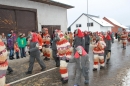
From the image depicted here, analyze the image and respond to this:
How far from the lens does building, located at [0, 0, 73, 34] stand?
13.2 meters

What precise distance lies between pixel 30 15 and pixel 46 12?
240cm

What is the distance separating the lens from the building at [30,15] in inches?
520

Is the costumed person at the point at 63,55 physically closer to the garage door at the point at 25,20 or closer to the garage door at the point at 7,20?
the garage door at the point at 7,20

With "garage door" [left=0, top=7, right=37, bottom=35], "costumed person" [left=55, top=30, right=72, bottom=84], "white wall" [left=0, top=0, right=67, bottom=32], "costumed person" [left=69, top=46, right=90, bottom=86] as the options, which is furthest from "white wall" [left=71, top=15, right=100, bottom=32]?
"costumed person" [left=69, top=46, right=90, bottom=86]

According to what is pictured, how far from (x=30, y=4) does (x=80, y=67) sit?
11580mm

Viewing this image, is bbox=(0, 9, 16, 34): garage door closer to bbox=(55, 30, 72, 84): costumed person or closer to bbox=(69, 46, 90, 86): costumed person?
bbox=(55, 30, 72, 84): costumed person

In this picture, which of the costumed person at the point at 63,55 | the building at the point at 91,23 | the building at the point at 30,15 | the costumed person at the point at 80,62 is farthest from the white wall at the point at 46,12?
the building at the point at 91,23

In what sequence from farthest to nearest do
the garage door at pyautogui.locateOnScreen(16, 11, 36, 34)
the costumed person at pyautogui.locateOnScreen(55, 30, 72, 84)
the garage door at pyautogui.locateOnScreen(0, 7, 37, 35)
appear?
the garage door at pyautogui.locateOnScreen(16, 11, 36, 34) → the garage door at pyautogui.locateOnScreen(0, 7, 37, 35) → the costumed person at pyautogui.locateOnScreen(55, 30, 72, 84)

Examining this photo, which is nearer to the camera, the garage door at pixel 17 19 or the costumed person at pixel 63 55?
the costumed person at pixel 63 55

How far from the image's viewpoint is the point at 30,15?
15602mm

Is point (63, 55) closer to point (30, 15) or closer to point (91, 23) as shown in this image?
point (30, 15)

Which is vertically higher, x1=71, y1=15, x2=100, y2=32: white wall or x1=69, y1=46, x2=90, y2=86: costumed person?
x1=71, y1=15, x2=100, y2=32: white wall

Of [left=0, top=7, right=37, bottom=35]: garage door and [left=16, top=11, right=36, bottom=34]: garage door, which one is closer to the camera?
[left=0, top=7, right=37, bottom=35]: garage door

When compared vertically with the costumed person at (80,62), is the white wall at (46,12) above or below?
above
